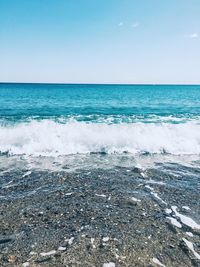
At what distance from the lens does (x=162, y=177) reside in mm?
10148

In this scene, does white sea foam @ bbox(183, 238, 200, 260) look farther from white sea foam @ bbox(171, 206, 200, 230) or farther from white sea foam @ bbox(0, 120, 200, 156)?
white sea foam @ bbox(0, 120, 200, 156)

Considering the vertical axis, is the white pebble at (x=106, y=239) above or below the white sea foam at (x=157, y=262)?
below

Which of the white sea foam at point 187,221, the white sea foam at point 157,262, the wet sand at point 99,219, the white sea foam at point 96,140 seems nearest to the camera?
the white sea foam at point 157,262

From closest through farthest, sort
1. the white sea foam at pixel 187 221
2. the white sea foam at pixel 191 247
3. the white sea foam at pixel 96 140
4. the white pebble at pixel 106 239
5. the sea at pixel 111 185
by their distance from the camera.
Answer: the white sea foam at pixel 191 247, the white pebble at pixel 106 239, the sea at pixel 111 185, the white sea foam at pixel 187 221, the white sea foam at pixel 96 140

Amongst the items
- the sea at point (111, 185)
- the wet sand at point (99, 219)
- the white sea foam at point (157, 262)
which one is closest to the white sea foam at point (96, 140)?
the sea at point (111, 185)

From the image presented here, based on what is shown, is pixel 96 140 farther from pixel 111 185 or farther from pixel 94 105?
pixel 94 105

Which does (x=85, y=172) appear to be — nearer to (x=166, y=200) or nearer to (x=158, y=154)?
(x=166, y=200)

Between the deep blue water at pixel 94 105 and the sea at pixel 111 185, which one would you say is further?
the deep blue water at pixel 94 105

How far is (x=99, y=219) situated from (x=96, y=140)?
923 centimetres

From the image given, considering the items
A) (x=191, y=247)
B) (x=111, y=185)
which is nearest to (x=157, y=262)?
(x=191, y=247)

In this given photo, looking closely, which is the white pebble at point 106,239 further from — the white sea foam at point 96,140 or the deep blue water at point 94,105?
the deep blue water at point 94,105

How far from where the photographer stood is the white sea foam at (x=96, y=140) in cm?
1445

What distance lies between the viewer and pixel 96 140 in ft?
52.0

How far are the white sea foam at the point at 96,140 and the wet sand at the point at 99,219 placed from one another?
4005mm
